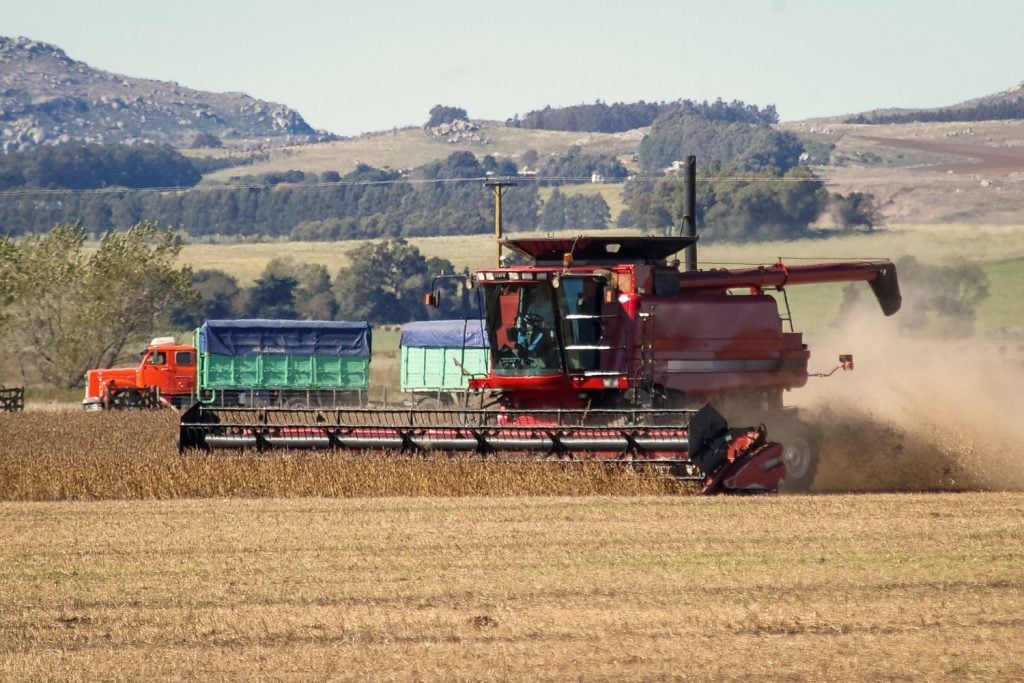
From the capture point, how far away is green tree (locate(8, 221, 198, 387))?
49469 millimetres

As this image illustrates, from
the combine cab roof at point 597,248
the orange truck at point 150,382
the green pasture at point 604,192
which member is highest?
the green pasture at point 604,192

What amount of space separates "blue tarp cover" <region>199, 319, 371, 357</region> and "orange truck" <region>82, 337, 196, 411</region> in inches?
26.4

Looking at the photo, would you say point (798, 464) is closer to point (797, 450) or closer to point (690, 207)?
point (797, 450)

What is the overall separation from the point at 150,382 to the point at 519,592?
3028 cm

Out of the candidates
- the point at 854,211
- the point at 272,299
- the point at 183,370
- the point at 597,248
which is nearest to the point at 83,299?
the point at 183,370

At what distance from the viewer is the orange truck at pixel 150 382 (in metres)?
38.0

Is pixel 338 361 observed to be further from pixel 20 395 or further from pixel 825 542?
pixel 825 542

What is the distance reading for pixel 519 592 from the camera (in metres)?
9.48

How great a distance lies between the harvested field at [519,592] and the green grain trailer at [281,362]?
25.5 meters

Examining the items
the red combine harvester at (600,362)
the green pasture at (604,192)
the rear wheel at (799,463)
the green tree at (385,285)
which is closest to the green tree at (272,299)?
the green tree at (385,285)

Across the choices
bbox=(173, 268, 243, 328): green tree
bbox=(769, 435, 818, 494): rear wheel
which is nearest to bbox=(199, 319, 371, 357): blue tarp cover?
bbox=(769, 435, 818, 494): rear wheel

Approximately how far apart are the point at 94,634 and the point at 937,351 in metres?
15.3

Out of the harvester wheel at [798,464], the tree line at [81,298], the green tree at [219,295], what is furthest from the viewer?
the green tree at [219,295]

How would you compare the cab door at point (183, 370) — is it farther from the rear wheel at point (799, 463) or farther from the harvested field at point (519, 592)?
the harvested field at point (519, 592)
